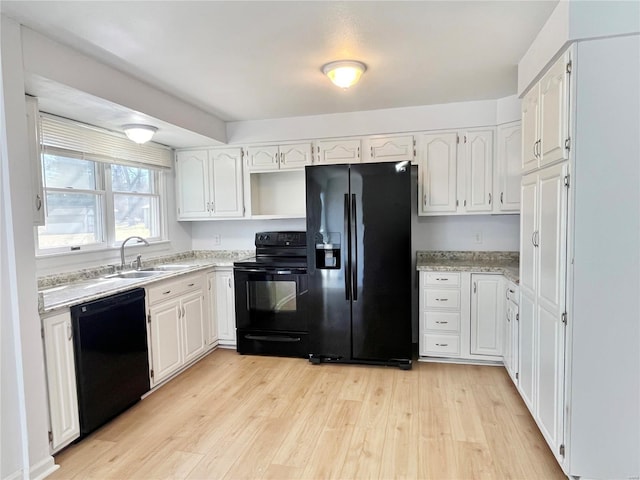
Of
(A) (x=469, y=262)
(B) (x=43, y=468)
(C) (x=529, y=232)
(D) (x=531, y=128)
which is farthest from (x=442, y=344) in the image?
(B) (x=43, y=468)

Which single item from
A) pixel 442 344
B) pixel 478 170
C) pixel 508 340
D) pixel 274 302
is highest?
pixel 478 170

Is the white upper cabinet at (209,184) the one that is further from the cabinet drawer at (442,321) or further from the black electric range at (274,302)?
the cabinet drawer at (442,321)

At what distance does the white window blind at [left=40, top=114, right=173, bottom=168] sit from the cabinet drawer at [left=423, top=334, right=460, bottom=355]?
10.4 ft

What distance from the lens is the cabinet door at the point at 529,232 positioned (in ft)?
7.12

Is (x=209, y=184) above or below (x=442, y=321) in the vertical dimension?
above

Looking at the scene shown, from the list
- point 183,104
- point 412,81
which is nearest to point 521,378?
point 412,81

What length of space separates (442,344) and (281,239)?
1827mm

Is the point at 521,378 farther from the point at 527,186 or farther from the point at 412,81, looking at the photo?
the point at 412,81

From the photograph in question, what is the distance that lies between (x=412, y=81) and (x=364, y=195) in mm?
957

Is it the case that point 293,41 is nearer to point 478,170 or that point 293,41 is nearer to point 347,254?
point 347,254

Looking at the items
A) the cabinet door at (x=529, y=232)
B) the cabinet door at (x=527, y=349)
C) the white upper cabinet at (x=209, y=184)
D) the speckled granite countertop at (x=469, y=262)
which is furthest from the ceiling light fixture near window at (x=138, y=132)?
the cabinet door at (x=527, y=349)

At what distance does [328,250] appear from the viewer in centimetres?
337

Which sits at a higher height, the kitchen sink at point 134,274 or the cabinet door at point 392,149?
the cabinet door at point 392,149

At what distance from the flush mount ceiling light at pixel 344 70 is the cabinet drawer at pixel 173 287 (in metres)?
2.06
